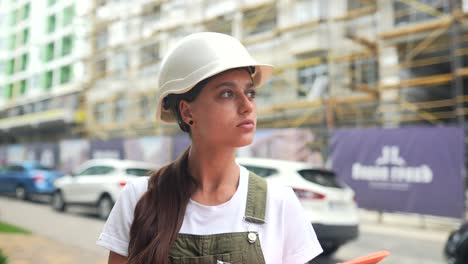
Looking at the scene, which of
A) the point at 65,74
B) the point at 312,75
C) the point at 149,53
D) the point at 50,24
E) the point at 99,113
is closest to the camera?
the point at 312,75

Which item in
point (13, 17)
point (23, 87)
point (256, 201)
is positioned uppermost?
point (13, 17)

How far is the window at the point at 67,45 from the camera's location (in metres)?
35.9

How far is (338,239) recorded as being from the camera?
19.5ft

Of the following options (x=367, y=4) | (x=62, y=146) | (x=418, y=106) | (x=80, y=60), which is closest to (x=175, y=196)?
(x=418, y=106)

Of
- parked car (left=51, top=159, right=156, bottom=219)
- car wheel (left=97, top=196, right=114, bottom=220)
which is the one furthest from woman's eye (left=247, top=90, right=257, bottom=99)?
car wheel (left=97, top=196, right=114, bottom=220)

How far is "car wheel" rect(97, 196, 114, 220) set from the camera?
9.59 metres

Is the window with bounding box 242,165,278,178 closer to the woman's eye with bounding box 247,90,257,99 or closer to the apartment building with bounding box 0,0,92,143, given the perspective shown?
the woman's eye with bounding box 247,90,257,99

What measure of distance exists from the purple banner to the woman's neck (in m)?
9.17

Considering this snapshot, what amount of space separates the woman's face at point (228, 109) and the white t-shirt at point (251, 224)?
0.16 metres

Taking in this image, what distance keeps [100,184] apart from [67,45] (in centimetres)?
2982

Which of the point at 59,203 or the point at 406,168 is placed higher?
the point at 406,168

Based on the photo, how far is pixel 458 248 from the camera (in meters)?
4.45

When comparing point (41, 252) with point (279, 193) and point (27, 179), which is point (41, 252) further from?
point (27, 179)

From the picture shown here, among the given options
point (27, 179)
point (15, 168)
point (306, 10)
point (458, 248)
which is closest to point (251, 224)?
point (458, 248)
